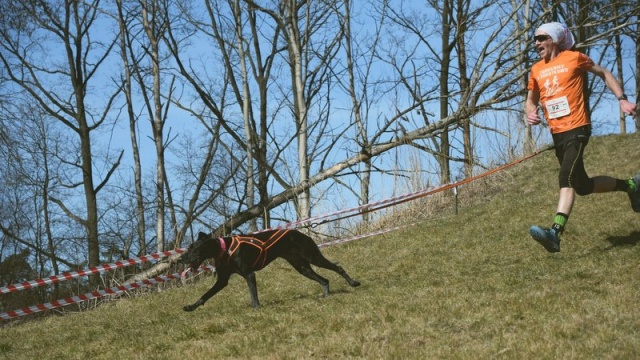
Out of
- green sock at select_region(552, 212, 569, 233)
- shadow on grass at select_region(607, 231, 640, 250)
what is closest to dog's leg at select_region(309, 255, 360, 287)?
green sock at select_region(552, 212, 569, 233)

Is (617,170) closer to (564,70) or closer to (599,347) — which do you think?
(564,70)

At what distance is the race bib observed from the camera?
7.03m

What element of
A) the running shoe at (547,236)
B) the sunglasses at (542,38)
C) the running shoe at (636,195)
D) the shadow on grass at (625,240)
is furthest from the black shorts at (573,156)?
the shadow on grass at (625,240)

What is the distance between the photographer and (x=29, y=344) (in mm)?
8016

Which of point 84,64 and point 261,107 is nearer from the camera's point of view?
point 261,107

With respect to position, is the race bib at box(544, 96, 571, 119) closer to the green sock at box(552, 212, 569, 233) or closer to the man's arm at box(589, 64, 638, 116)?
the man's arm at box(589, 64, 638, 116)

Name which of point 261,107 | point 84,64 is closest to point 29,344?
point 261,107

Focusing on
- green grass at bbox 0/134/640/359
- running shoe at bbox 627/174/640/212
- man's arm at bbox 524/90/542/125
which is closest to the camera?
green grass at bbox 0/134/640/359

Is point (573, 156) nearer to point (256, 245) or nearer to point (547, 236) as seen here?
point (547, 236)

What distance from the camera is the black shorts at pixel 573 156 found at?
6.98 m

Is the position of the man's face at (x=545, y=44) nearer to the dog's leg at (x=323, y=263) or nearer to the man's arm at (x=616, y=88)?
the man's arm at (x=616, y=88)

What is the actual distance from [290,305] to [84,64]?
50.7ft

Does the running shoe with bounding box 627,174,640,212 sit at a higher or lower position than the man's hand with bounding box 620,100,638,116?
lower

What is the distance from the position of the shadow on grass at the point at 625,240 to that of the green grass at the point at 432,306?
3 centimetres
